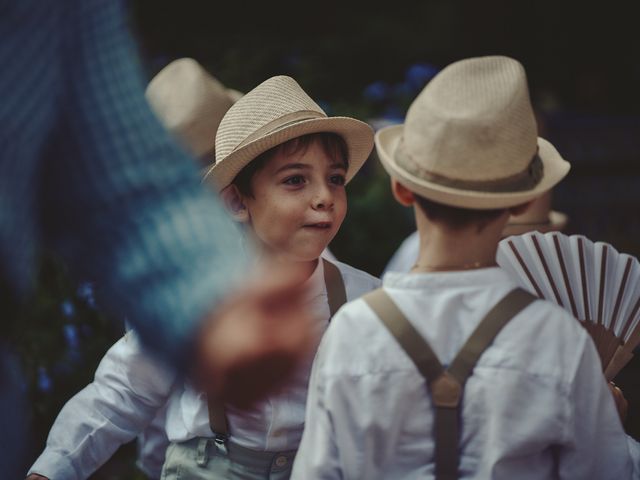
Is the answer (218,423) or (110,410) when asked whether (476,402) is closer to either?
(218,423)

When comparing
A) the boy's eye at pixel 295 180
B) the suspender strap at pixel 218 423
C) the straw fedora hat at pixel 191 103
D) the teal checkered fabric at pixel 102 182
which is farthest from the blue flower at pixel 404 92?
the teal checkered fabric at pixel 102 182

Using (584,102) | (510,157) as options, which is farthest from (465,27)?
(510,157)

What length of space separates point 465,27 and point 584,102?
1927 mm

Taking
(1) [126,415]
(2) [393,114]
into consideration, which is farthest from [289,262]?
(2) [393,114]

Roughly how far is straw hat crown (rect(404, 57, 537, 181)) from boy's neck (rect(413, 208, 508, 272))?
108mm

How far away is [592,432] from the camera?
1.76m

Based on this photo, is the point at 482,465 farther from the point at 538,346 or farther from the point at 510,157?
the point at 510,157

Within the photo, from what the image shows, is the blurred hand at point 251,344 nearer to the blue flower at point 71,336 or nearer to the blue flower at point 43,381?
the blue flower at point 43,381

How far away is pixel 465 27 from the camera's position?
27.8 feet

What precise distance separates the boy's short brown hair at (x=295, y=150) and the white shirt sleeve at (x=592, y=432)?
1011 millimetres

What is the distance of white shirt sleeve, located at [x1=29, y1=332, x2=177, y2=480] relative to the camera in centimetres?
244

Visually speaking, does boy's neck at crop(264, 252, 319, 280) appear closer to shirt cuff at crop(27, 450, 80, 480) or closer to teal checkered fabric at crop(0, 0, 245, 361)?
shirt cuff at crop(27, 450, 80, 480)

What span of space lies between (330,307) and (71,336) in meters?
2.03

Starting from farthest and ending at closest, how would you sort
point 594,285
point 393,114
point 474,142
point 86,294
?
point 393,114
point 86,294
point 594,285
point 474,142
